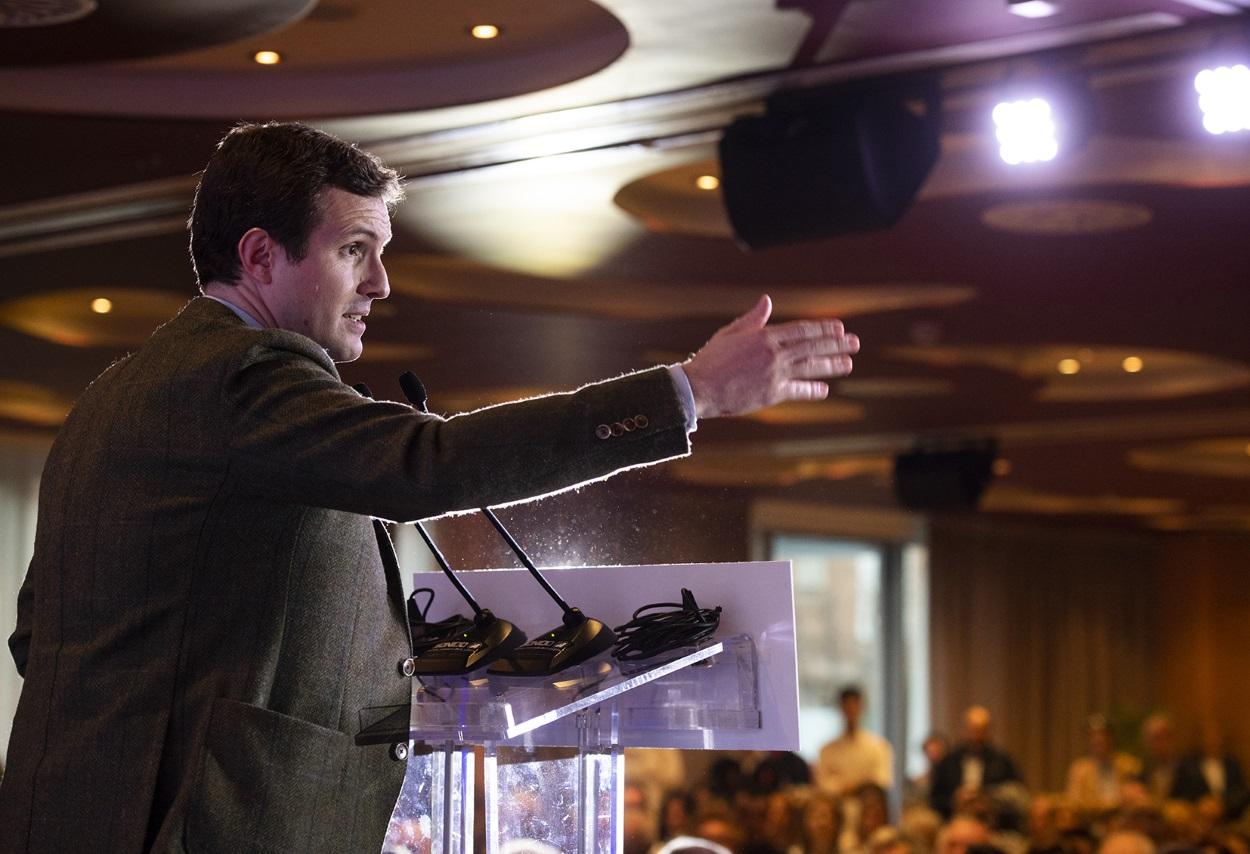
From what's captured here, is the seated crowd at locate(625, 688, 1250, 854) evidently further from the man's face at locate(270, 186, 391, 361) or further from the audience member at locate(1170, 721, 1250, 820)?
the man's face at locate(270, 186, 391, 361)

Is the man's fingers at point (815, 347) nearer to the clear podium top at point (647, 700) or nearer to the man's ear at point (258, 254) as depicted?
the clear podium top at point (647, 700)

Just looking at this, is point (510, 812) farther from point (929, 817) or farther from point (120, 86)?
point (929, 817)

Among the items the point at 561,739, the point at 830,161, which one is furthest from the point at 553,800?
the point at 830,161

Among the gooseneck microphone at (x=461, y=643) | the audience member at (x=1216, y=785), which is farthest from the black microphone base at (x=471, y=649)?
the audience member at (x=1216, y=785)

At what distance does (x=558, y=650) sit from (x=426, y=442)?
44 centimetres

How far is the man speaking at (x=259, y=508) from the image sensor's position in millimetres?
1385

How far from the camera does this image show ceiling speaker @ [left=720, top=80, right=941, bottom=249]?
3.85m

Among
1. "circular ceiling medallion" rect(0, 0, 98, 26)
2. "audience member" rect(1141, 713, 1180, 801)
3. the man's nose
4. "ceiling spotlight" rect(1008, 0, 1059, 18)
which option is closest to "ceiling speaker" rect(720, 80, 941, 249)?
"ceiling spotlight" rect(1008, 0, 1059, 18)

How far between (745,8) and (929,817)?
5264 mm

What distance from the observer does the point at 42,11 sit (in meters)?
3.79

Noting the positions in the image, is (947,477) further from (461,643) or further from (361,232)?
(361,232)

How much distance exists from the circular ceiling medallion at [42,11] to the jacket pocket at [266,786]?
2759mm

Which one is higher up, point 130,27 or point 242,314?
point 130,27

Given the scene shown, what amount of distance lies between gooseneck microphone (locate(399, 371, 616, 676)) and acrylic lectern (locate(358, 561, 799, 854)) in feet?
0.04
